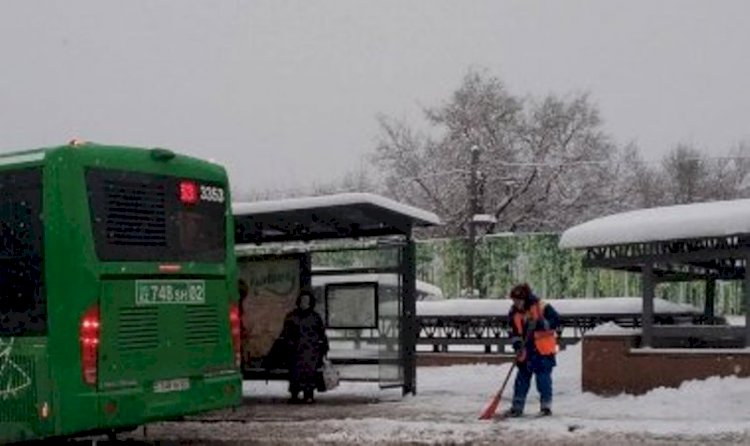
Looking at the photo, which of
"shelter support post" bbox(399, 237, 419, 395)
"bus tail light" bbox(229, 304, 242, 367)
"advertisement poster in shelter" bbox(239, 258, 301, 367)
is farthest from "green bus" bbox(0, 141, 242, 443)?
"advertisement poster in shelter" bbox(239, 258, 301, 367)

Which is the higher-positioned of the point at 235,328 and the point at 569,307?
the point at 235,328

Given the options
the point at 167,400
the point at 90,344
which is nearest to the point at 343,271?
the point at 167,400

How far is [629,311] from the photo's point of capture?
21.0 m

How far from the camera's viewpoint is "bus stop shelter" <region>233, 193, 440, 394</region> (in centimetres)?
1633

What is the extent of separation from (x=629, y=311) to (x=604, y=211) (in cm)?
3169

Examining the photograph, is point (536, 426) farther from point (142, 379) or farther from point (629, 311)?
point (629, 311)

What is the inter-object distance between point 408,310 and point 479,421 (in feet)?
10.5

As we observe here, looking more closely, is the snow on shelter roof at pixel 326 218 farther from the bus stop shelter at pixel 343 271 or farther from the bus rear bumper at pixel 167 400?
the bus rear bumper at pixel 167 400

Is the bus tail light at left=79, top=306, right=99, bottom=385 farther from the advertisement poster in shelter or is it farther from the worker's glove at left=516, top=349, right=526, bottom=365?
the advertisement poster in shelter

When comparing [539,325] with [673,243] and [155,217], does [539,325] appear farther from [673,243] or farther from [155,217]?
[155,217]

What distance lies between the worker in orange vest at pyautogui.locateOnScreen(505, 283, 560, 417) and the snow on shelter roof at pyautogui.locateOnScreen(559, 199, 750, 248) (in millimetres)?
1776

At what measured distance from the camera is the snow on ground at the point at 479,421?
12.1m

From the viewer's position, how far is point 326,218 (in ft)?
55.3

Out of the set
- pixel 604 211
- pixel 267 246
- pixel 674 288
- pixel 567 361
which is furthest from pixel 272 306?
pixel 604 211
